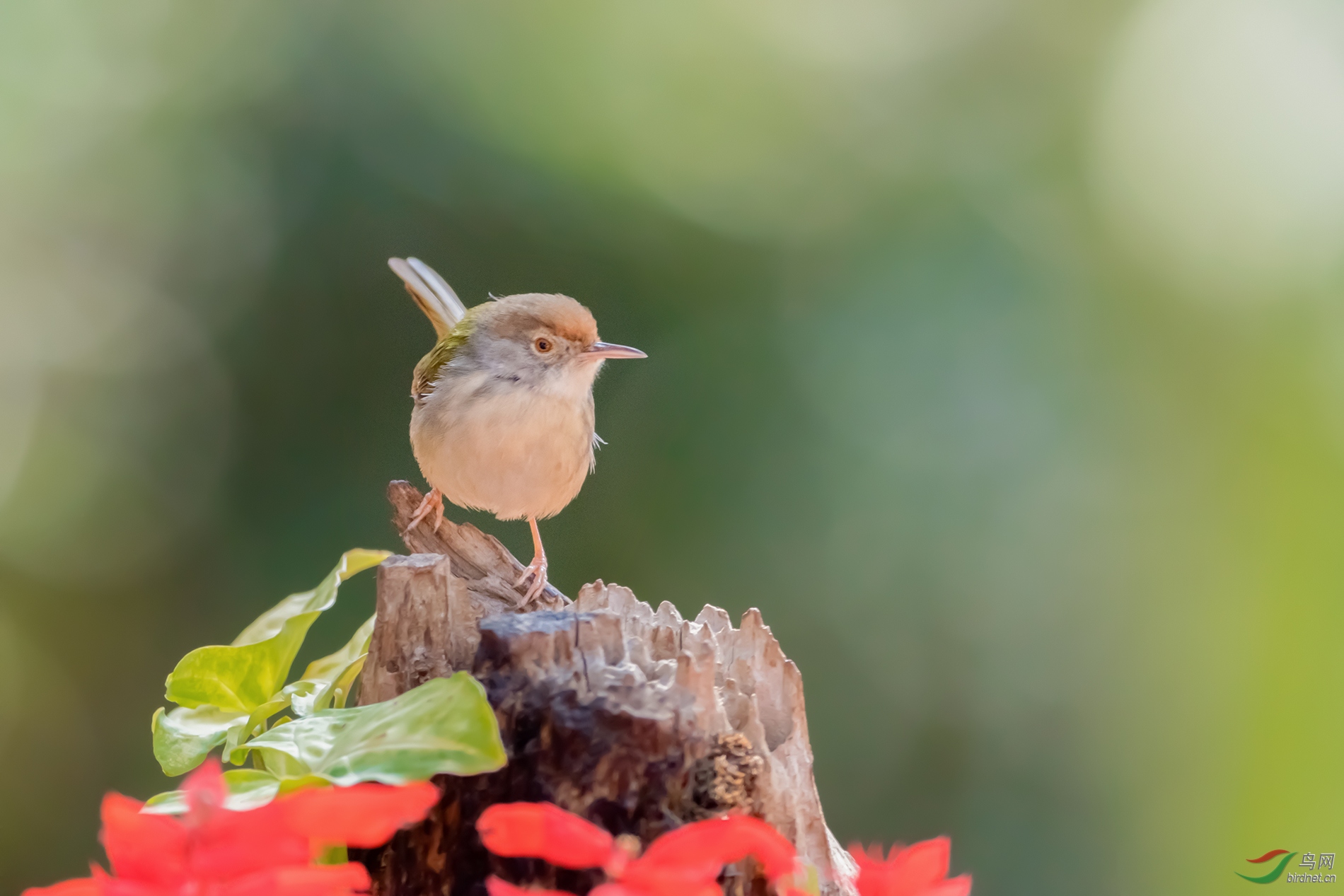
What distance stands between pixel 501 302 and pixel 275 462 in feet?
4.44

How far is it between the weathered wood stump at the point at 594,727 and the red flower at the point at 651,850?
331mm

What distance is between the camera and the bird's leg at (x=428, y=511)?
2081mm

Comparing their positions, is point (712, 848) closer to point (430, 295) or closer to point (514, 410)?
point (514, 410)

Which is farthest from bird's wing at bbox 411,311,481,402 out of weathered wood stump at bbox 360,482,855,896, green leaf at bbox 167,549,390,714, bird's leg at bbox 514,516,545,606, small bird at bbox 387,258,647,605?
weathered wood stump at bbox 360,482,855,896

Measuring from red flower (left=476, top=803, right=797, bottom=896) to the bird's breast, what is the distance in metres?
1.75

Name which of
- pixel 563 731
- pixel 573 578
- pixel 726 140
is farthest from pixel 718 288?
pixel 563 731

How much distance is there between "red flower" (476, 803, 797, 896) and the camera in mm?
733

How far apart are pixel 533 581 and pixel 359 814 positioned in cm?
135

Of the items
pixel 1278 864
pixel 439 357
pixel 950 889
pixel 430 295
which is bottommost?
pixel 1278 864

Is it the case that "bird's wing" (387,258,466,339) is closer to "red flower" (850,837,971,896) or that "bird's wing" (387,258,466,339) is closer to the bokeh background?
the bokeh background

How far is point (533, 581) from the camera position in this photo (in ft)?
6.82

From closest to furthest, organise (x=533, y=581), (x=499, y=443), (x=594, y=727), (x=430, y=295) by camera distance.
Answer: (x=594, y=727) < (x=533, y=581) < (x=499, y=443) < (x=430, y=295)

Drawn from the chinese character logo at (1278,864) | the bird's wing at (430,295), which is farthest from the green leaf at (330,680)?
the chinese character logo at (1278,864)

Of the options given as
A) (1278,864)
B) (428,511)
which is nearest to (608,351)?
(428,511)
